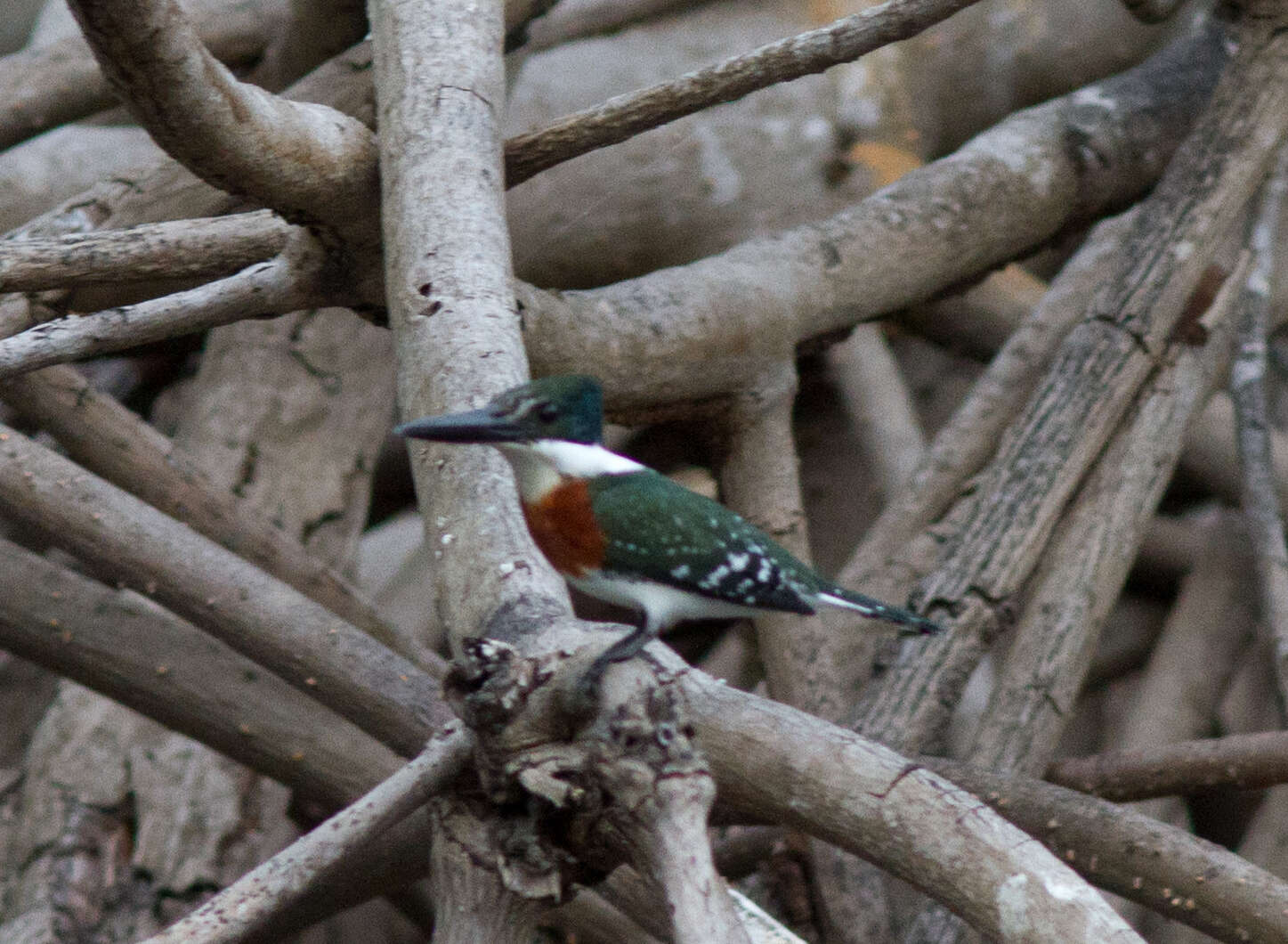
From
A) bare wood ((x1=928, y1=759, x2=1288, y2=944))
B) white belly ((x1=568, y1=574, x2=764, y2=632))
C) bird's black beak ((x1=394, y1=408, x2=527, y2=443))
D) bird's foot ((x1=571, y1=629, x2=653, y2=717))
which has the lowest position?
bare wood ((x1=928, y1=759, x2=1288, y2=944))

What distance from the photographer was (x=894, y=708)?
102 inches

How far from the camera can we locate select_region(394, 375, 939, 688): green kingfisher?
158 cm

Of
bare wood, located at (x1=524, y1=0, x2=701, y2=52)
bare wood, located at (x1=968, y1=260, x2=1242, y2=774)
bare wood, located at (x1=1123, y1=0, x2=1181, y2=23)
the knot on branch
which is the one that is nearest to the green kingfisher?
the knot on branch

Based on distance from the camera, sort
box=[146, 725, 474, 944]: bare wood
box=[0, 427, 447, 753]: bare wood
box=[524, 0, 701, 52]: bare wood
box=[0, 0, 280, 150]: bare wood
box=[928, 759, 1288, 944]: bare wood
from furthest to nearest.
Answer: box=[524, 0, 701, 52]: bare wood → box=[0, 0, 280, 150]: bare wood → box=[0, 427, 447, 753]: bare wood → box=[928, 759, 1288, 944]: bare wood → box=[146, 725, 474, 944]: bare wood

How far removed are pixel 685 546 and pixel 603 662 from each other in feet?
0.80

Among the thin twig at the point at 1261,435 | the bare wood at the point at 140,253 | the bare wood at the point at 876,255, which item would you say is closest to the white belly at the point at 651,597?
the bare wood at the point at 140,253

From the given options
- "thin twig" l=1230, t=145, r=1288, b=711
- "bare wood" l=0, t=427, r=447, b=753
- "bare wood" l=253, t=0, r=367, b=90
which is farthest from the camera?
"bare wood" l=253, t=0, r=367, b=90

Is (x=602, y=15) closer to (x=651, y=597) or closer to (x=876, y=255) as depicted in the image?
(x=876, y=255)

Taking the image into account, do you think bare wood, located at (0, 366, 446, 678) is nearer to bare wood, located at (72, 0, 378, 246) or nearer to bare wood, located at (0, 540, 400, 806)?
bare wood, located at (0, 540, 400, 806)

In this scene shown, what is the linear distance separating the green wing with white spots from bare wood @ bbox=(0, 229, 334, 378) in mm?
715

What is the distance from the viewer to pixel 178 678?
2598mm

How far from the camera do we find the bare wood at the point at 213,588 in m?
2.29

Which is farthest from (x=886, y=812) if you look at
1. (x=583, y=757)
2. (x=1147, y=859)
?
(x=1147, y=859)

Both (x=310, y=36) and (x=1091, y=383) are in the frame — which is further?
(x=310, y=36)
